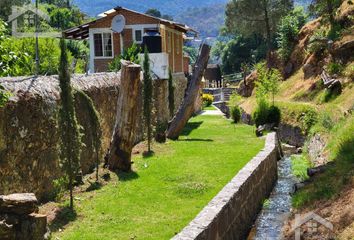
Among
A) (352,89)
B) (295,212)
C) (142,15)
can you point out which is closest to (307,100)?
(352,89)

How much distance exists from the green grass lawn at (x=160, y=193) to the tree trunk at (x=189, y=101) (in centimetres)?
211

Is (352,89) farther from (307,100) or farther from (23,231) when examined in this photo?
(23,231)

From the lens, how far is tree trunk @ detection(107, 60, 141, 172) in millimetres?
14312

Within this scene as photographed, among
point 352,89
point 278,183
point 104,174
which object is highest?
point 352,89

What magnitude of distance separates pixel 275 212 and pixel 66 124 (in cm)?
619

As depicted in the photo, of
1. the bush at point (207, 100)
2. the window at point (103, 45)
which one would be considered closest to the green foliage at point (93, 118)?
the window at point (103, 45)

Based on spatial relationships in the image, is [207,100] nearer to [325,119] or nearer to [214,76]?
[214,76]

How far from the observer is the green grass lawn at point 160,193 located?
9.34 metres

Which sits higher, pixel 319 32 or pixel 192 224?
pixel 319 32

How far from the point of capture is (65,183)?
445 inches

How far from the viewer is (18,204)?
23.7 feet

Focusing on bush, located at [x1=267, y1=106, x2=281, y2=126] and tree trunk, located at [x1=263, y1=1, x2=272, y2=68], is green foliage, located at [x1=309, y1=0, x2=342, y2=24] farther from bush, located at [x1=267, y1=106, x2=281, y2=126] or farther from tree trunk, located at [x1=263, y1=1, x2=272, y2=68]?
tree trunk, located at [x1=263, y1=1, x2=272, y2=68]

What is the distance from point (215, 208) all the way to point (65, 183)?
3.86 m

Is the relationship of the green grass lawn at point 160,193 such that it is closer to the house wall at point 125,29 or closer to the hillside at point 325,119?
the hillside at point 325,119
